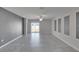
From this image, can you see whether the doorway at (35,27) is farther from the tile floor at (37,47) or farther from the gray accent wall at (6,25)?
the tile floor at (37,47)

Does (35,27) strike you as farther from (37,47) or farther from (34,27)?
(37,47)

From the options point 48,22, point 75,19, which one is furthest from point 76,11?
point 48,22

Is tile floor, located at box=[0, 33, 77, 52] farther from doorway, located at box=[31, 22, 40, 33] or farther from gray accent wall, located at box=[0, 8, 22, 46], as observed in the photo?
doorway, located at box=[31, 22, 40, 33]

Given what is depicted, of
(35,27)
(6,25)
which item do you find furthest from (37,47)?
(35,27)

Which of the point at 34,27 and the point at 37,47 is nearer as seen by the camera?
the point at 37,47

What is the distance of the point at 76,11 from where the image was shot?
5.82 m

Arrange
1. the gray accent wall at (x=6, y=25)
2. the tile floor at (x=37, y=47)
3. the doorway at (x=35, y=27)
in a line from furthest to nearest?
1. the doorway at (x=35, y=27)
2. the gray accent wall at (x=6, y=25)
3. the tile floor at (x=37, y=47)

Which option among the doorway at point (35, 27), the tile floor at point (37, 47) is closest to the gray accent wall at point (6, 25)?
the tile floor at point (37, 47)

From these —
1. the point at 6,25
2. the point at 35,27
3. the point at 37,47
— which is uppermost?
the point at 6,25

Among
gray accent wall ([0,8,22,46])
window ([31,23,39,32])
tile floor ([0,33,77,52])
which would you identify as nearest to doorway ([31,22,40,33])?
window ([31,23,39,32])

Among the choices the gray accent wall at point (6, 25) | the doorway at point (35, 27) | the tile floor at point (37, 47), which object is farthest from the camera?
the doorway at point (35, 27)
